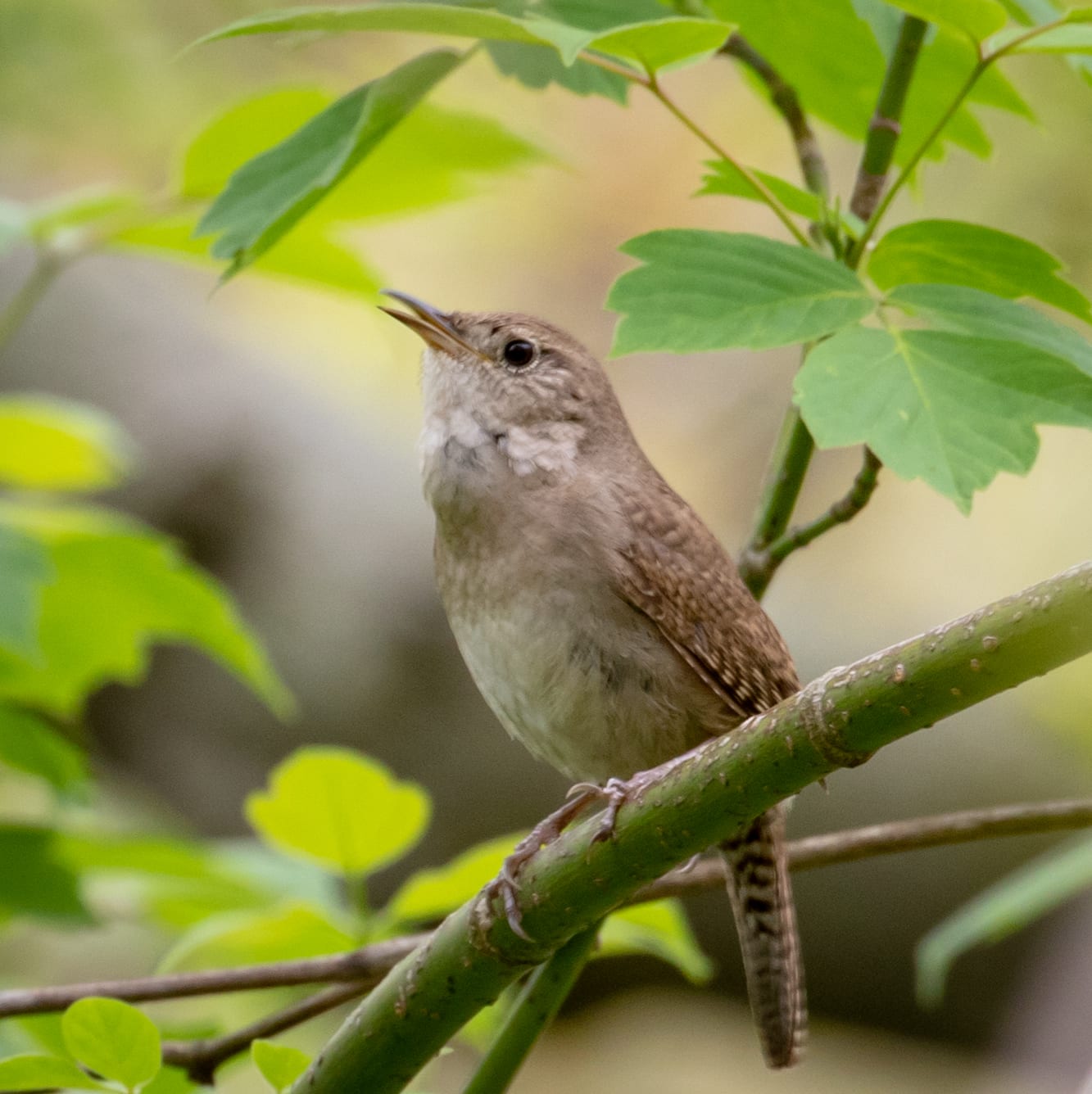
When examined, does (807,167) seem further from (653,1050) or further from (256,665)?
(653,1050)

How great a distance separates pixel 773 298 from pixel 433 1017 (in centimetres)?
80

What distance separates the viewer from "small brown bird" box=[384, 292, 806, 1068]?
7.09 feet

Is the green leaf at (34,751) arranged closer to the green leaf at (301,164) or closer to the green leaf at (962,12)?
the green leaf at (301,164)

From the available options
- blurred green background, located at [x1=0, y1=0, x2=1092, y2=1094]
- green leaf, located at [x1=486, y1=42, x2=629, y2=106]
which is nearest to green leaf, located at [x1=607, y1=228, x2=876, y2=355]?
green leaf, located at [x1=486, y1=42, x2=629, y2=106]

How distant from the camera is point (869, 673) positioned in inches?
46.7

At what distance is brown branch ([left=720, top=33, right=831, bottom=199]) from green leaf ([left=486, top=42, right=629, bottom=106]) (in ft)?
0.55

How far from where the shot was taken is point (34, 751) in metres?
2.06

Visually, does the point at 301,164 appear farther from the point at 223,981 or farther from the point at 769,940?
the point at 769,940

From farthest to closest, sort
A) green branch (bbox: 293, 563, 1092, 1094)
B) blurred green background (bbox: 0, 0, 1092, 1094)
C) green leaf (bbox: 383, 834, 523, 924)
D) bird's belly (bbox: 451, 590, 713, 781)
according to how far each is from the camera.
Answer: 1. blurred green background (bbox: 0, 0, 1092, 1094)
2. bird's belly (bbox: 451, 590, 713, 781)
3. green leaf (bbox: 383, 834, 523, 924)
4. green branch (bbox: 293, 563, 1092, 1094)

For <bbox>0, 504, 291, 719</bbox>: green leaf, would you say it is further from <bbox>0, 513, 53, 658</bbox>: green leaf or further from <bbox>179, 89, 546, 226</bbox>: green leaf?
<bbox>179, 89, 546, 226</bbox>: green leaf

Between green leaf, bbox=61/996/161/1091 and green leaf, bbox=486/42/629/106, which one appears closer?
green leaf, bbox=61/996/161/1091

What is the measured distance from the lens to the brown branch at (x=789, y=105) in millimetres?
1872

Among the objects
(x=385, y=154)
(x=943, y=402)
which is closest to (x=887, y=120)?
(x=943, y=402)

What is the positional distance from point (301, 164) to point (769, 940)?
1412 millimetres
